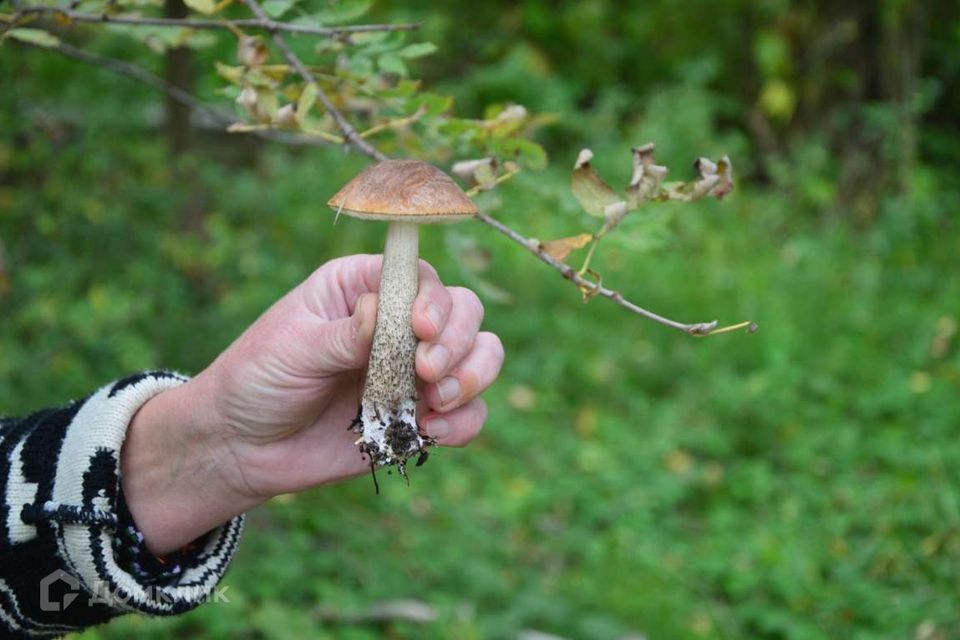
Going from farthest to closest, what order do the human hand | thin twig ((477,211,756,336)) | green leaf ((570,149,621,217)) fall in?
1. the human hand
2. green leaf ((570,149,621,217))
3. thin twig ((477,211,756,336))

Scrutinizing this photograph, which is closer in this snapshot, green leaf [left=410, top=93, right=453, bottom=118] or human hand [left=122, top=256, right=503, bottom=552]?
human hand [left=122, top=256, right=503, bottom=552]

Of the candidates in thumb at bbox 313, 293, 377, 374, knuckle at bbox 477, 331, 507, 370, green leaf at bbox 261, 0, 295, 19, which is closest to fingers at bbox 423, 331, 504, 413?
knuckle at bbox 477, 331, 507, 370

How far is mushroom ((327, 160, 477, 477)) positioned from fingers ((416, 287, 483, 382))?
0.13 ft

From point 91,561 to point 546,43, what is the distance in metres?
8.53

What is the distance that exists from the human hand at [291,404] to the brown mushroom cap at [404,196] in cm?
18

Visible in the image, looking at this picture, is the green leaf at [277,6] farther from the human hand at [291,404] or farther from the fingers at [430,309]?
the fingers at [430,309]

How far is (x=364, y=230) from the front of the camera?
17.1 ft

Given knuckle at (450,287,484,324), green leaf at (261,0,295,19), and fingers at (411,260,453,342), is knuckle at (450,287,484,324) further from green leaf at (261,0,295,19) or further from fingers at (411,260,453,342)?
green leaf at (261,0,295,19)

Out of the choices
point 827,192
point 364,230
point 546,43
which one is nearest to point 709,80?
point 546,43

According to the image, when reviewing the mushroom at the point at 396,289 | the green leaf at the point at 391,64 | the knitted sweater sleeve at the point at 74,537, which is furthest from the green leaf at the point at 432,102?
the knitted sweater sleeve at the point at 74,537

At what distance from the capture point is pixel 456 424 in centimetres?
153

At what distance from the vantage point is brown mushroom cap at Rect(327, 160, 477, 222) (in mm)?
1206

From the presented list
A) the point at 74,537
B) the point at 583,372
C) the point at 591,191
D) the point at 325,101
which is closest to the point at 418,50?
the point at 325,101

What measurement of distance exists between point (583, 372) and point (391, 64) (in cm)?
325
